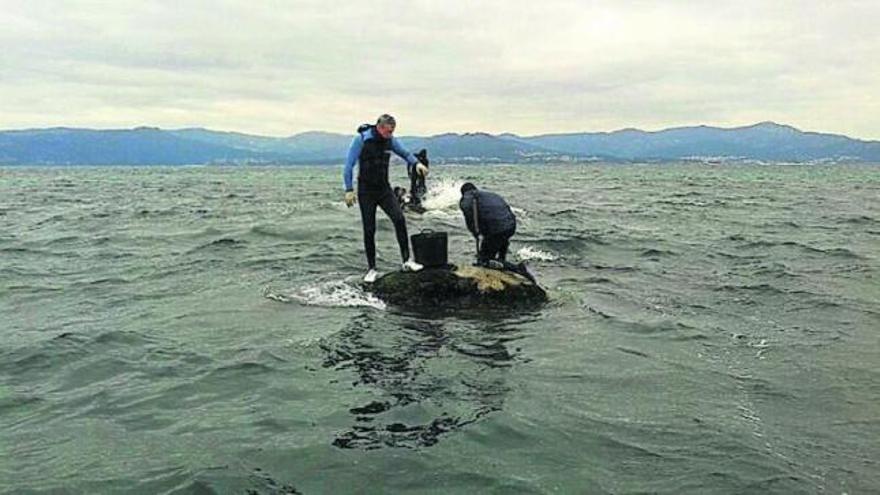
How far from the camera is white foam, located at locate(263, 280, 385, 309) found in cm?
1199

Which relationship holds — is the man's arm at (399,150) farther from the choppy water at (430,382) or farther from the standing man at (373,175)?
the choppy water at (430,382)

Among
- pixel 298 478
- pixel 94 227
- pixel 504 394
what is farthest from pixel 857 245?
pixel 94 227

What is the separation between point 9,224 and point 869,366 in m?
26.6

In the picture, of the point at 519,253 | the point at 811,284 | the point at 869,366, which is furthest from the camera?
the point at 519,253

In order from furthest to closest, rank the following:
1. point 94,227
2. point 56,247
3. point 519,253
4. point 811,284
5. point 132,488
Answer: point 94,227
point 56,247
point 519,253
point 811,284
point 132,488

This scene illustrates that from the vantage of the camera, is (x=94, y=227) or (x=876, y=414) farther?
(x=94, y=227)

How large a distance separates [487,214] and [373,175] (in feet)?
6.06

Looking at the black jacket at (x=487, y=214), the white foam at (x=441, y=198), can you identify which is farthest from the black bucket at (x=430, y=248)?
the white foam at (x=441, y=198)

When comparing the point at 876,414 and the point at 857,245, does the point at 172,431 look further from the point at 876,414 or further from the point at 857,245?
the point at 857,245

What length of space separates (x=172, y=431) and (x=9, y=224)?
23.8 metres

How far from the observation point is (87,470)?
585cm

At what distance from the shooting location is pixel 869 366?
8.94 m

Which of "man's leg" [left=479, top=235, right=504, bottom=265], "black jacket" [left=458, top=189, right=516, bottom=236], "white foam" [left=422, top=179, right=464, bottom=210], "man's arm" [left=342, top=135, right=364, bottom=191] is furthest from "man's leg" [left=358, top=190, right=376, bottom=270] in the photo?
"white foam" [left=422, top=179, right=464, bottom=210]

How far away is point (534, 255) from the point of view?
1853 centimetres
